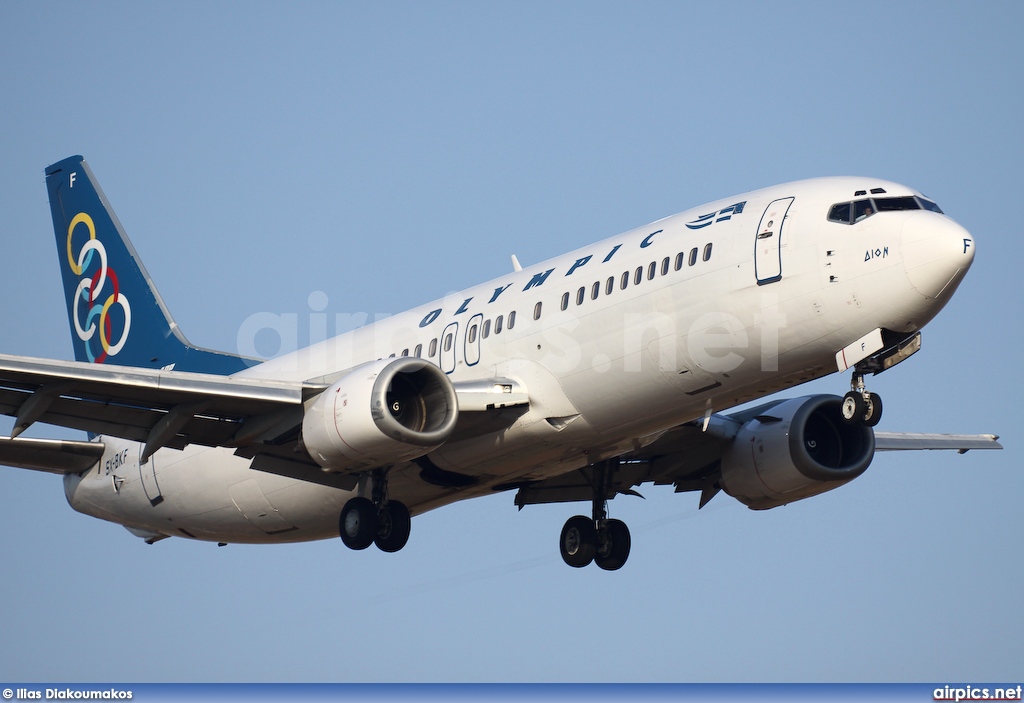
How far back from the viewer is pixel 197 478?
32719mm

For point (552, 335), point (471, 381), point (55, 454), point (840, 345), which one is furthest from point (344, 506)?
point (840, 345)

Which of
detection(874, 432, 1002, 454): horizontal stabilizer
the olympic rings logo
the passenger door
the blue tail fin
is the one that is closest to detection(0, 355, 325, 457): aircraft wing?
the blue tail fin

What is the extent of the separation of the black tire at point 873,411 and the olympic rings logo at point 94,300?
20655mm

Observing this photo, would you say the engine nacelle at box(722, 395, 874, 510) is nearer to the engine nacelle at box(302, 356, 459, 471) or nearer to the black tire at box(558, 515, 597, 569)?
the black tire at box(558, 515, 597, 569)

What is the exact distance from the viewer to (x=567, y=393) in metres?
26.9

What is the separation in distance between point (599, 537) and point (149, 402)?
10823 millimetres

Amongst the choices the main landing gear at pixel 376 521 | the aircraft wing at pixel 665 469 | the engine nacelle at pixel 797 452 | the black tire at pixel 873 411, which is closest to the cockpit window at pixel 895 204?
the black tire at pixel 873 411

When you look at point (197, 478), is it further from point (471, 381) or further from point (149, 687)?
point (471, 381)

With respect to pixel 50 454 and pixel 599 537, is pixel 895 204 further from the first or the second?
pixel 50 454

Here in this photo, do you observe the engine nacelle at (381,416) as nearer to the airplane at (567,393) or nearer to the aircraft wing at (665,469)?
the airplane at (567,393)

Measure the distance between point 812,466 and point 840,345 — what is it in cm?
740

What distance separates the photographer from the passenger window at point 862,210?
2462cm

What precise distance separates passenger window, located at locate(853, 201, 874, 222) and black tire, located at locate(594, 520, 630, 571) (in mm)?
11234

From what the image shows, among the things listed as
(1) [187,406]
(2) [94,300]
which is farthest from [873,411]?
(2) [94,300]
